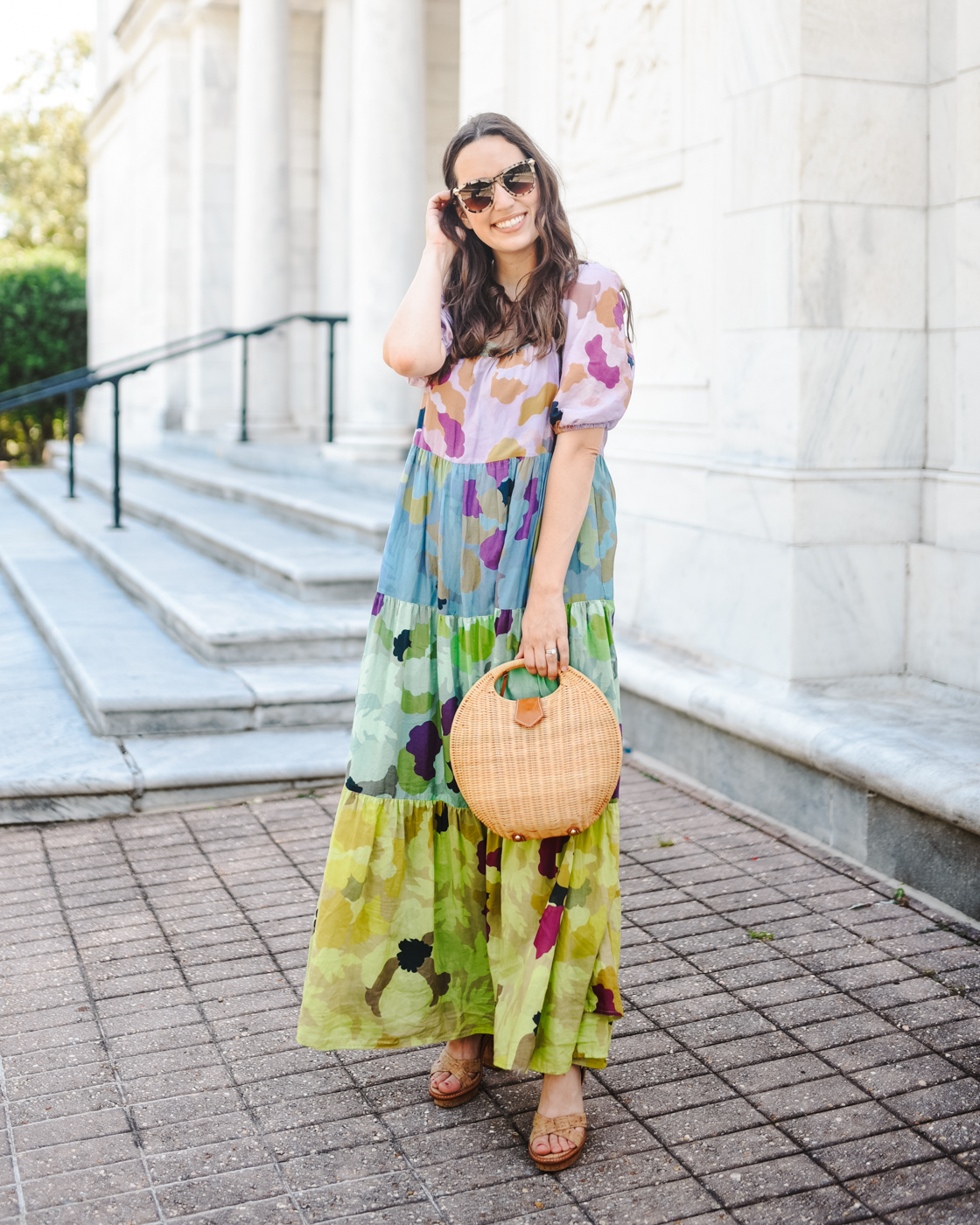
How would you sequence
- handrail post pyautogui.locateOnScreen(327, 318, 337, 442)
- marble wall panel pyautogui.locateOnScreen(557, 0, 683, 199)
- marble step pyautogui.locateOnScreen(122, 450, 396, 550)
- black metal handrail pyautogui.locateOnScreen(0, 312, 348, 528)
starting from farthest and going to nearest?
handrail post pyautogui.locateOnScreen(327, 318, 337, 442)
black metal handrail pyautogui.locateOnScreen(0, 312, 348, 528)
marble step pyautogui.locateOnScreen(122, 450, 396, 550)
marble wall panel pyautogui.locateOnScreen(557, 0, 683, 199)

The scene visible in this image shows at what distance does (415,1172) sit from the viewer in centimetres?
256

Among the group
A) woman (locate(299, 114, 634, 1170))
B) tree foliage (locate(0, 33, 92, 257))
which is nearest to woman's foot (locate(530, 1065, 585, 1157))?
woman (locate(299, 114, 634, 1170))

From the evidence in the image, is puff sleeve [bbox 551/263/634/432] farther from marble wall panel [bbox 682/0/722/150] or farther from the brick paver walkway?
marble wall panel [bbox 682/0/722/150]

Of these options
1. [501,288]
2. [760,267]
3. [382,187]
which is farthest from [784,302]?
[382,187]

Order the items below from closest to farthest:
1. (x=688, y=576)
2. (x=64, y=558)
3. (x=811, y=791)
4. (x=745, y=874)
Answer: (x=745, y=874) < (x=811, y=791) < (x=688, y=576) < (x=64, y=558)

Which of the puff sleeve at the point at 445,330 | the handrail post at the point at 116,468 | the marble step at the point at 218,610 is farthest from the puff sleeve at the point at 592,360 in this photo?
the handrail post at the point at 116,468

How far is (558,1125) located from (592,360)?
148 cm

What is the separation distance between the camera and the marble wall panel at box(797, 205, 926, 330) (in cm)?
450

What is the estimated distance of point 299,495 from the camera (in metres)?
8.99

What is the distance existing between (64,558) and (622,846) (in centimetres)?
578

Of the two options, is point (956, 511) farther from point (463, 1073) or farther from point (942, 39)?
point (463, 1073)

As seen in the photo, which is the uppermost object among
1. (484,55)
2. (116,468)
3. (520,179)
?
(484,55)

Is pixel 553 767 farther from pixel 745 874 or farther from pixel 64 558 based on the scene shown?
pixel 64 558

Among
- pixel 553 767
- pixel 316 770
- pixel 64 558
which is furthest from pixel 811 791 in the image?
pixel 64 558
